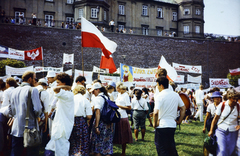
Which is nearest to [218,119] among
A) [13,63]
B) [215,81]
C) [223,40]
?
[215,81]

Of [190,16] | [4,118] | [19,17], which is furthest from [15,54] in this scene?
[190,16]

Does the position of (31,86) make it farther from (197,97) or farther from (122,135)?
(197,97)

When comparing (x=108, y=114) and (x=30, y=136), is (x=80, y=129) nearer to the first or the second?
(x=108, y=114)

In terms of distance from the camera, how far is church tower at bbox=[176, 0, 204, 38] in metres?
41.2

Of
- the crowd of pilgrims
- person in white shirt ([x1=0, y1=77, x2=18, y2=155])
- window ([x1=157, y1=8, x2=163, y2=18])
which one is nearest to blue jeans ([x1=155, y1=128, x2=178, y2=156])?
the crowd of pilgrims

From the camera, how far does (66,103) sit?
4414 mm

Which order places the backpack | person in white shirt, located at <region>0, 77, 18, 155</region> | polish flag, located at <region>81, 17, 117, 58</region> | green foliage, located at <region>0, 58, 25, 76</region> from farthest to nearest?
green foliage, located at <region>0, 58, 25, 76</region>, polish flag, located at <region>81, 17, 117, 58</region>, person in white shirt, located at <region>0, 77, 18, 155</region>, the backpack

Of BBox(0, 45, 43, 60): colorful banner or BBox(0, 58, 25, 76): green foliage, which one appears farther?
BBox(0, 58, 25, 76): green foliage

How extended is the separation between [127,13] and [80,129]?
116 feet

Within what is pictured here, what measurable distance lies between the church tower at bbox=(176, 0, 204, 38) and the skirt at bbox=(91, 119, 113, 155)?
126 ft

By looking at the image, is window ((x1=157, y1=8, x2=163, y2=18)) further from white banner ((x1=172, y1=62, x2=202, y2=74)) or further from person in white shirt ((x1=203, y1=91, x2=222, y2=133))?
person in white shirt ((x1=203, y1=91, x2=222, y2=133))

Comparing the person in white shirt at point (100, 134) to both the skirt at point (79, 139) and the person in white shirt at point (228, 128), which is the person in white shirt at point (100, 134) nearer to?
the skirt at point (79, 139)

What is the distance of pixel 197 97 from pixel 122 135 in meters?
8.78

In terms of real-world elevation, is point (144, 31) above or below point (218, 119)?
above
